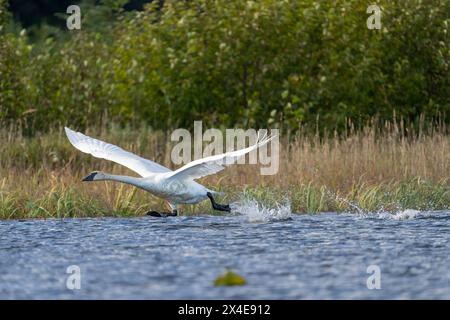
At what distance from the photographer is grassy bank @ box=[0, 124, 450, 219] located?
14883 mm

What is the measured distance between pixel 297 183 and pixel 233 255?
472 centimetres

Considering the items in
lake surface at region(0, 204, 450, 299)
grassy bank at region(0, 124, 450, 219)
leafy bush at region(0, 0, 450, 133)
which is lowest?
lake surface at region(0, 204, 450, 299)

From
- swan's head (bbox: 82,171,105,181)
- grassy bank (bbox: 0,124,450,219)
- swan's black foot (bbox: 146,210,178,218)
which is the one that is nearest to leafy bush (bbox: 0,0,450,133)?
grassy bank (bbox: 0,124,450,219)

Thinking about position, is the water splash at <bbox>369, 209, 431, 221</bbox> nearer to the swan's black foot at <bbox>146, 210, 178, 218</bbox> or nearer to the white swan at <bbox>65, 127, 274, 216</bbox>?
the white swan at <bbox>65, 127, 274, 216</bbox>

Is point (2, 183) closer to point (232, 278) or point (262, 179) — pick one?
point (262, 179)

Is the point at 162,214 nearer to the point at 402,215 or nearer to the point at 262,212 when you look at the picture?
the point at 262,212

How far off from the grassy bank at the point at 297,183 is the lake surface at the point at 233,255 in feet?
1.69

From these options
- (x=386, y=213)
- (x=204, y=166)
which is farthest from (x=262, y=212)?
(x=386, y=213)

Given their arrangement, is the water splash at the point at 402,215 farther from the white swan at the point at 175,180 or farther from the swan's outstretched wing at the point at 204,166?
the swan's outstretched wing at the point at 204,166

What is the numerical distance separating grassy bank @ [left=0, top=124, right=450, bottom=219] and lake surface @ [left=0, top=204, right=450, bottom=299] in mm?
516

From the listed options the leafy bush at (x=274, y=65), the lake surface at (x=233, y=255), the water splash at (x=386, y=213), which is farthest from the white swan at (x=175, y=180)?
the leafy bush at (x=274, y=65)

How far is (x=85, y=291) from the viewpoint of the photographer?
31.3ft

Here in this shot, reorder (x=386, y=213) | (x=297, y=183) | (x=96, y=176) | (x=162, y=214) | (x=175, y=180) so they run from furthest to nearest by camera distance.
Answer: (x=297, y=183) < (x=386, y=213) < (x=96, y=176) < (x=162, y=214) < (x=175, y=180)

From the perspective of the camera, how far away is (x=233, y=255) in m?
11.2
